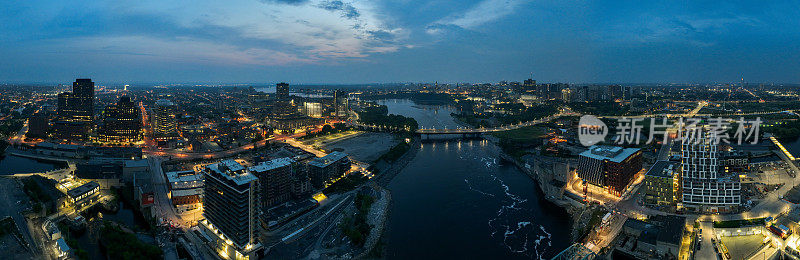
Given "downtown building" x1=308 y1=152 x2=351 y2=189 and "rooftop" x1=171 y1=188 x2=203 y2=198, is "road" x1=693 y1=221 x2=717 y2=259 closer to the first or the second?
"downtown building" x1=308 y1=152 x2=351 y2=189

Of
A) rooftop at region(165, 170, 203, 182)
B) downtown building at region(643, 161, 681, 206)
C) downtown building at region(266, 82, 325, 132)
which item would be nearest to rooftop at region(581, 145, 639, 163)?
downtown building at region(643, 161, 681, 206)

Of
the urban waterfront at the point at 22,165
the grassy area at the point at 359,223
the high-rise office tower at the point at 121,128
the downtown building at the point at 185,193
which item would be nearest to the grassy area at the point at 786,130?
the grassy area at the point at 359,223

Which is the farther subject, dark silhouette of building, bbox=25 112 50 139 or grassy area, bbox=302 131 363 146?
grassy area, bbox=302 131 363 146

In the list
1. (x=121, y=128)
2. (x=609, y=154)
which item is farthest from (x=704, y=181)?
(x=121, y=128)

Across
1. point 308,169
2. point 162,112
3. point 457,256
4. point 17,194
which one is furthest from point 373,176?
point 162,112

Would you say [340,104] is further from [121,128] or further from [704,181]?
[704,181]

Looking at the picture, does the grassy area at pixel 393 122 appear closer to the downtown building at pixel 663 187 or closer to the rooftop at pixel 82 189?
the downtown building at pixel 663 187
